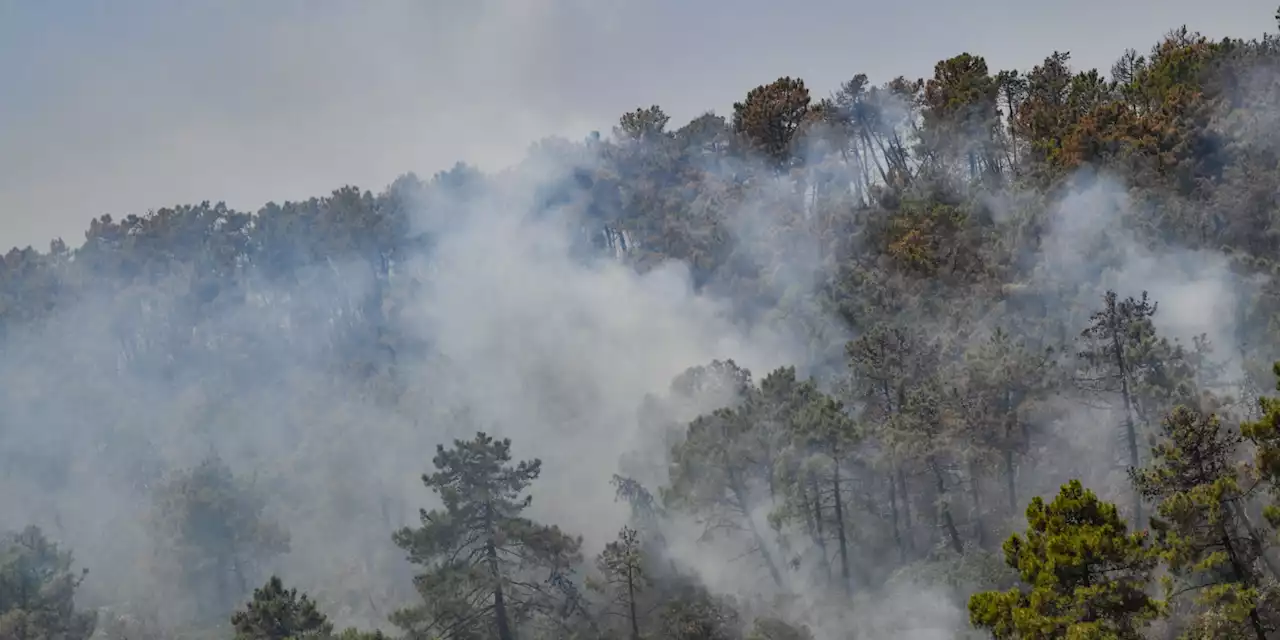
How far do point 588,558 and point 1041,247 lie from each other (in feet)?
94.8

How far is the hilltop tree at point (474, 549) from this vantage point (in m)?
31.6

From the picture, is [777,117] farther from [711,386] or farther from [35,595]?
[35,595]

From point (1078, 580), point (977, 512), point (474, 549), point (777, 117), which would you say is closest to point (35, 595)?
point (474, 549)

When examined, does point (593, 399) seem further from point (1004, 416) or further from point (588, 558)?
point (1004, 416)

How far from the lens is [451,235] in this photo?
298ft

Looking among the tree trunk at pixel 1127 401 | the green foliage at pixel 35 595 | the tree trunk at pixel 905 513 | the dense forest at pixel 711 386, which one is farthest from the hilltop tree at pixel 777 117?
the green foliage at pixel 35 595

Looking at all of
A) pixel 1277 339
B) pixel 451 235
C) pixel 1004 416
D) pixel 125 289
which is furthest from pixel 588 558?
pixel 125 289

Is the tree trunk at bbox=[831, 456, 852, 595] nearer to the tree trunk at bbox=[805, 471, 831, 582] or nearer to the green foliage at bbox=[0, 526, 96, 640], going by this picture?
the tree trunk at bbox=[805, 471, 831, 582]

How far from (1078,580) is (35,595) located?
122ft

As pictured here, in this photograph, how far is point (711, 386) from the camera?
4781 cm

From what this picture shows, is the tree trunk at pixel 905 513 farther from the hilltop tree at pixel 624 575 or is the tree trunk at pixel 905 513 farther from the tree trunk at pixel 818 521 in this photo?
the hilltop tree at pixel 624 575

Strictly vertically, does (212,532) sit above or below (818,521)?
above

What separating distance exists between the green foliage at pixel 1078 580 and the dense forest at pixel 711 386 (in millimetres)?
78

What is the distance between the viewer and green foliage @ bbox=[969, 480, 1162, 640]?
18.6 meters
